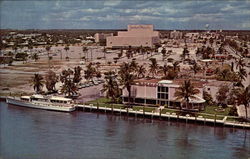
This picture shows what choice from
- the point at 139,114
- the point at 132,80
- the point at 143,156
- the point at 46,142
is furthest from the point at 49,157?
the point at 132,80

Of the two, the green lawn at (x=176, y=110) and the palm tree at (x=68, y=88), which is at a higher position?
the palm tree at (x=68, y=88)

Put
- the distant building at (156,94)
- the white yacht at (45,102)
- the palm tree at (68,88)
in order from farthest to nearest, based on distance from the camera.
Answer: the palm tree at (68,88) < the white yacht at (45,102) < the distant building at (156,94)

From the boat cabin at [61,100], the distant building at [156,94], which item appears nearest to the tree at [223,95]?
the distant building at [156,94]

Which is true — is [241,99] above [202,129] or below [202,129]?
above

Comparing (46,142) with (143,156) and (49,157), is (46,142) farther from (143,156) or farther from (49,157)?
(143,156)

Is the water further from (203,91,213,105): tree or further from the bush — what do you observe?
(203,91,213,105): tree

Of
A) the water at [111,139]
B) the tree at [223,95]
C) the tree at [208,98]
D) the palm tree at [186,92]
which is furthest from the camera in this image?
the tree at [208,98]

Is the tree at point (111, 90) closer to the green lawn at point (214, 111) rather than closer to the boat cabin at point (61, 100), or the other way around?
the boat cabin at point (61, 100)
